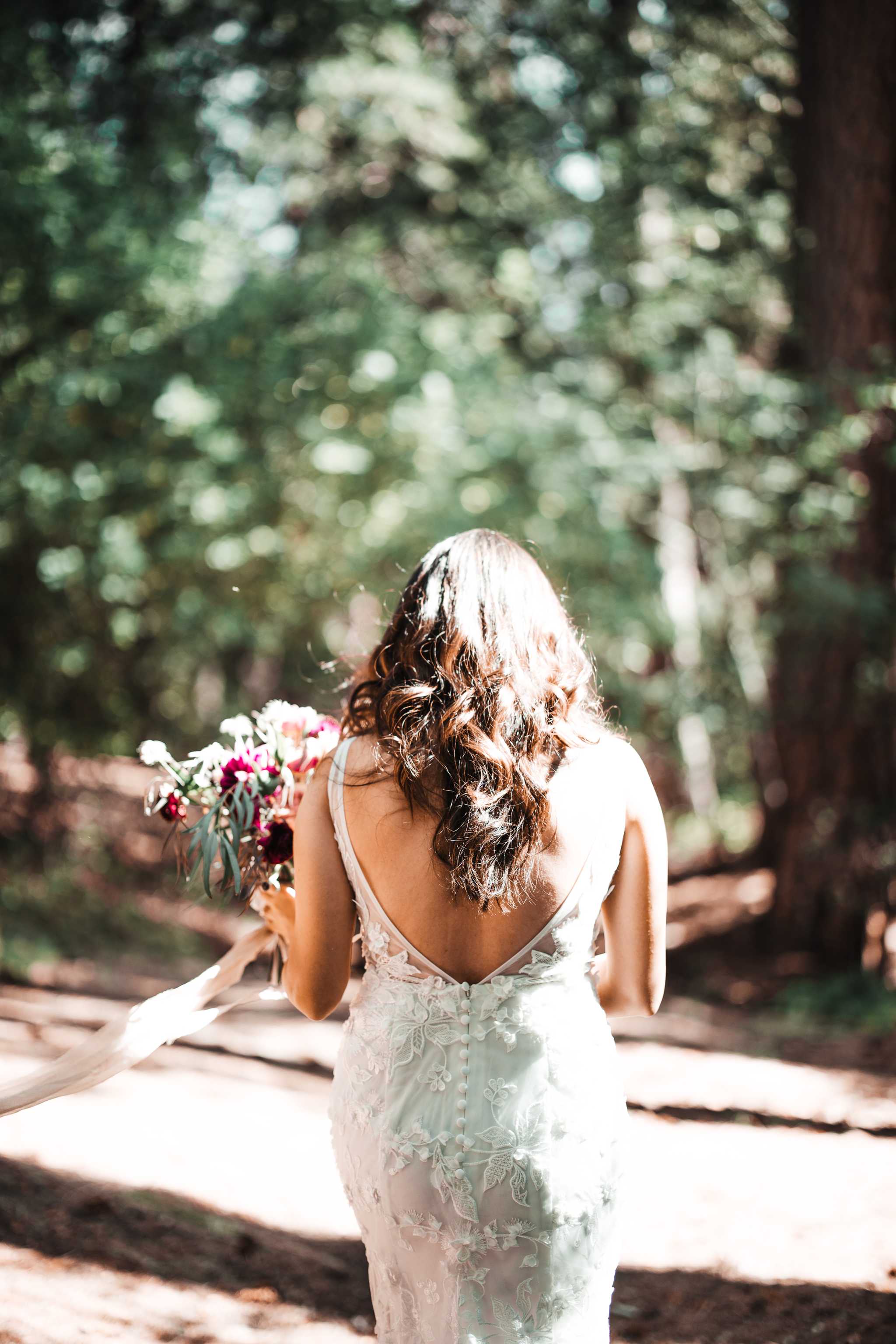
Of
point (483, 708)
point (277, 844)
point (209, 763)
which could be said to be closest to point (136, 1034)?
point (277, 844)

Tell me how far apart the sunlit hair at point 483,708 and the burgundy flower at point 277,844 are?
55 centimetres

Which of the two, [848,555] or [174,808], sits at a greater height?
[848,555]

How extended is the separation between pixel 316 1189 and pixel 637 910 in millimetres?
2797

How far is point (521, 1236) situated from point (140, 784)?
10.9 m

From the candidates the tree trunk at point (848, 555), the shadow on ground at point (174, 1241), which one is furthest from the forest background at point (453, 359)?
the shadow on ground at point (174, 1241)

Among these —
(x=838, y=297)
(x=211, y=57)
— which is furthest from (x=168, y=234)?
(x=838, y=297)

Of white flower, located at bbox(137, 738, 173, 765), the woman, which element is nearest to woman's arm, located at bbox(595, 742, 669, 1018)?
the woman

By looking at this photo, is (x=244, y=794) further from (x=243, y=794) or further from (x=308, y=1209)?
(x=308, y=1209)

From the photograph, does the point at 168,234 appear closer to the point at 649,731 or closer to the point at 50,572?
the point at 50,572

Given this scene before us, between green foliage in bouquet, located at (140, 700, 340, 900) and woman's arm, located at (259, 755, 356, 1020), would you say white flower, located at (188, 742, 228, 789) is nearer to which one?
green foliage in bouquet, located at (140, 700, 340, 900)

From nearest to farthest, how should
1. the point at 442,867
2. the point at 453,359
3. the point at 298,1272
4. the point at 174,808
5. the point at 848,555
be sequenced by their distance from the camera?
the point at 442,867 → the point at 174,808 → the point at 298,1272 → the point at 453,359 → the point at 848,555

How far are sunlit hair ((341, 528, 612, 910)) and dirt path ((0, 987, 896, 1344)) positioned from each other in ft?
7.11

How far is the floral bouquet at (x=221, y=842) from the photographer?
2.38 metres

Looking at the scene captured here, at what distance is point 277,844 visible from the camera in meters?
2.48
